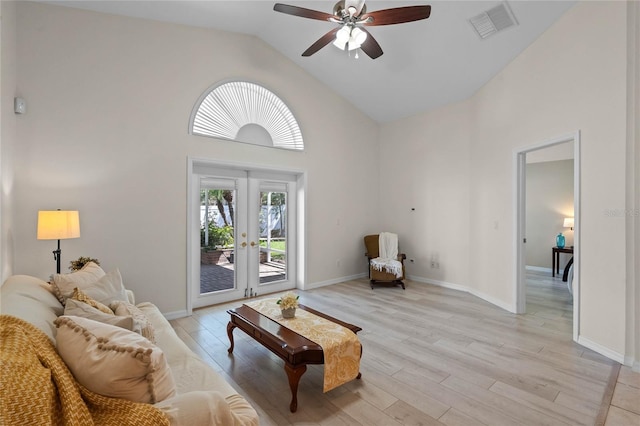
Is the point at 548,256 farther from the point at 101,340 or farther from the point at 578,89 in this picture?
the point at 101,340

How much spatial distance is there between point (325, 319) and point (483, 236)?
330cm

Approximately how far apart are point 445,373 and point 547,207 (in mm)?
6009

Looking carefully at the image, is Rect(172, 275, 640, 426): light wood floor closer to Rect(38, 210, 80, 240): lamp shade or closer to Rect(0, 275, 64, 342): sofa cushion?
Rect(0, 275, 64, 342): sofa cushion

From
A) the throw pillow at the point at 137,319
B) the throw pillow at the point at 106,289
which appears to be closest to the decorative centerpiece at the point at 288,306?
the throw pillow at the point at 137,319

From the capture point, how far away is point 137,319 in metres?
1.93

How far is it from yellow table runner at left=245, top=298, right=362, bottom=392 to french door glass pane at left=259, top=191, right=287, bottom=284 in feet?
7.87

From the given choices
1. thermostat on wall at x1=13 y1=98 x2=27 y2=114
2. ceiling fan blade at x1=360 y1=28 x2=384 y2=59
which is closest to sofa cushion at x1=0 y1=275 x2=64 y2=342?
thermostat on wall at x1=13 y1=98 x2=27 y2=114

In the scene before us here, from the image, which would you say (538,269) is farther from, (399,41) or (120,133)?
(120,133)

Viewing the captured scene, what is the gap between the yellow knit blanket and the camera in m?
0.86

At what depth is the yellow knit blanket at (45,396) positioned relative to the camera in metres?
0.86

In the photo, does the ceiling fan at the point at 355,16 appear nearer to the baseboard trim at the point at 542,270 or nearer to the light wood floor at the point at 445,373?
the light wood floor at the point at 445,373

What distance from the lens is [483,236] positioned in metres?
4.71

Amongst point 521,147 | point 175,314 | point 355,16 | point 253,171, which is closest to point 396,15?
point 355,16

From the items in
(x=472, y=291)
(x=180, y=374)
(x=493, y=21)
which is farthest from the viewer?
(x=472, y=291)
